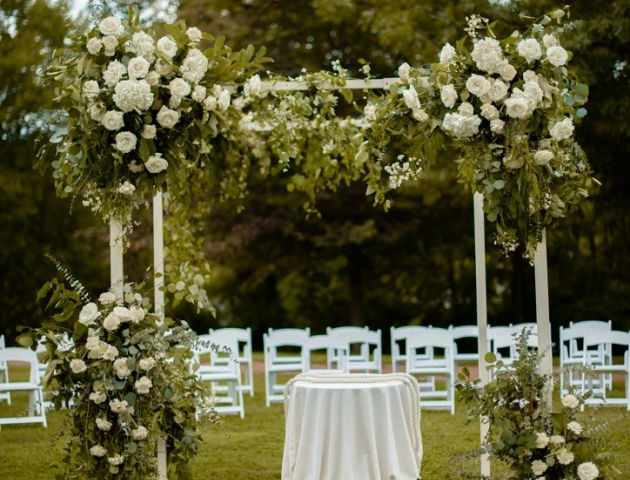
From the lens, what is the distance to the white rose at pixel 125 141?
5.16 m

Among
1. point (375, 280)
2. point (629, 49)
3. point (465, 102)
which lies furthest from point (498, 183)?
point (375, 280)

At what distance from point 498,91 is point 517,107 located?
0.50ft

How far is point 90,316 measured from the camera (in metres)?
5.29

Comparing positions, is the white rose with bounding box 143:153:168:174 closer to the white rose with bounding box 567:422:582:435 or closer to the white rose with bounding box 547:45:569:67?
the white rose with bounding box 547:45:569:67

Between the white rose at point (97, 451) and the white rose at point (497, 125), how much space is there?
9.28 ft

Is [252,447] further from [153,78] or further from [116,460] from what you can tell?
[153,78]

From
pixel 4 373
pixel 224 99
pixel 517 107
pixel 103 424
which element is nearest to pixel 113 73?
pixel 224 99

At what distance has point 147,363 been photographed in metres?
5.22

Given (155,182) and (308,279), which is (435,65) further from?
(308,279)

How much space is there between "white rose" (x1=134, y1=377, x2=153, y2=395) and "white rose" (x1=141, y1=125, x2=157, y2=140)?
1.38m

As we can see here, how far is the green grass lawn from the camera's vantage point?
A: 7.06 meters

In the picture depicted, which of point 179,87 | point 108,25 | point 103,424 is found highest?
point 108,25

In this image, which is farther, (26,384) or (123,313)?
(26,384)

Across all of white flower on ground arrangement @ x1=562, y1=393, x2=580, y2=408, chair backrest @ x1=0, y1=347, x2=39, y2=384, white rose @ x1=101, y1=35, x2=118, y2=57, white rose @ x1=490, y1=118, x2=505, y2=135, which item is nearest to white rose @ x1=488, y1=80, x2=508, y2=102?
white rose @ x1=490, y1=118, x2=505, y2=135
